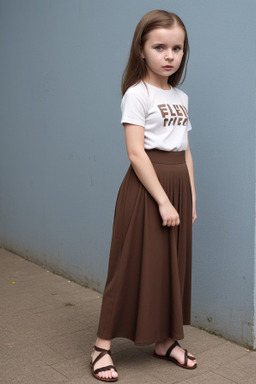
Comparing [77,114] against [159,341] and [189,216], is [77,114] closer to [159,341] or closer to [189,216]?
[189,216]

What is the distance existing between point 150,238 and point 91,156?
161 cm

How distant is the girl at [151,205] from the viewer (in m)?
2.71

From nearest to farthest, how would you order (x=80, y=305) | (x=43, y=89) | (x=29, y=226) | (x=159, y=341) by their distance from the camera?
(x=159, y=341) < (x=80, y=305) < (x=43, y=89) < (x=29, y=226)

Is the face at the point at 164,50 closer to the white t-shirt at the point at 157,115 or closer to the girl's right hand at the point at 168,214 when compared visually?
the white t-shirt at the point at 157,115

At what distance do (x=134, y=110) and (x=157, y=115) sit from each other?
116 mm

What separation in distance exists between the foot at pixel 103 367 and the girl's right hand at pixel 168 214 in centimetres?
77

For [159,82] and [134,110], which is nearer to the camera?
[134,110]

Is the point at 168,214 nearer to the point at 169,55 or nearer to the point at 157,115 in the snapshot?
the point at 157,115

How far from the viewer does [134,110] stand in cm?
269

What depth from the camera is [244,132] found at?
122 inches

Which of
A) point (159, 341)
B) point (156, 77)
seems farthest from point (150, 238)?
point (156, 77)

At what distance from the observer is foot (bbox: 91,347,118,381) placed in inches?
112

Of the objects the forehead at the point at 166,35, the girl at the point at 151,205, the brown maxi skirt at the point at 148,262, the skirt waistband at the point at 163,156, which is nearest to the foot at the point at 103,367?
the girl at the point at 151,205

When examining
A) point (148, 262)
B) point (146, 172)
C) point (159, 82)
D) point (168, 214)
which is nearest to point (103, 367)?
point (148, 262)
